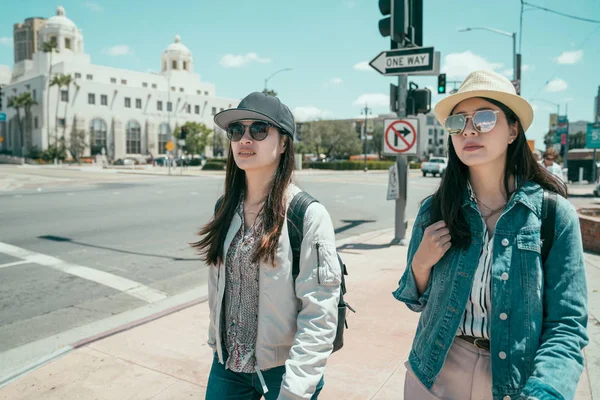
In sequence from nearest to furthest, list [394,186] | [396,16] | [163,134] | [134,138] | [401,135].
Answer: [396,16], [401,135], [394,186], [134,138], [163,134]

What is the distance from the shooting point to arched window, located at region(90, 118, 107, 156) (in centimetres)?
8174

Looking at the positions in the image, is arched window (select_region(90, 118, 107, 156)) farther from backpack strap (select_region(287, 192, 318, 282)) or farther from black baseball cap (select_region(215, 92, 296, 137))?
backpack strap (select_region(287, 192, 318, 282))

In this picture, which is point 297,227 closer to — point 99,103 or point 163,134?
point 99,103

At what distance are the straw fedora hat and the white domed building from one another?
6939 cm

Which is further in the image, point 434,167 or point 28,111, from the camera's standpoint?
point 28,111

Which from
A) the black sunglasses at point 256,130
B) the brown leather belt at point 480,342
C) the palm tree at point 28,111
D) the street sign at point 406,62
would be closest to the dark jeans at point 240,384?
the brown leather belt at point 480,342

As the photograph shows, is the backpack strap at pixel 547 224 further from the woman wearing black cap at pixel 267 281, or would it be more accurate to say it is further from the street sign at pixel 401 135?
the street sign at pixel 401 135

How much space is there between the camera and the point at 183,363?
3902 mm

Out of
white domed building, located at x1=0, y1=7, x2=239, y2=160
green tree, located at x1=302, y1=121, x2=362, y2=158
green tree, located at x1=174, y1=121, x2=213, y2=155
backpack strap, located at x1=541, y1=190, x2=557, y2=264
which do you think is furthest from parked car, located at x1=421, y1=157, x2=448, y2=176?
green tree, located at x1=174, y1=121, x2=213, y2=155

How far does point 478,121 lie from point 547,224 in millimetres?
442

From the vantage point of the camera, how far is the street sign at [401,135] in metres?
8.74

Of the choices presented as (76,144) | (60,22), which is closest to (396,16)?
(76,144)

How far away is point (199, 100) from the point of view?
10025 centimetres

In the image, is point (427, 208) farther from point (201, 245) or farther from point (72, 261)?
point (72, 261)
